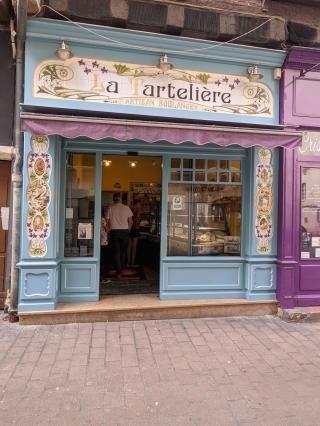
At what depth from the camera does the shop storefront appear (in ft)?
18.4

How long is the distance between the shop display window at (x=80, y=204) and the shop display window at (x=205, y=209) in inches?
51.7

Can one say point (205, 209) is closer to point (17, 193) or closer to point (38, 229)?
point (38, 229)

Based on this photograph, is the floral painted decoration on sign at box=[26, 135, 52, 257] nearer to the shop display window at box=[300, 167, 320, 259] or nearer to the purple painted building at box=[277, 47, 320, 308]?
the purple painted building at box=[277, 47, 320, 308]

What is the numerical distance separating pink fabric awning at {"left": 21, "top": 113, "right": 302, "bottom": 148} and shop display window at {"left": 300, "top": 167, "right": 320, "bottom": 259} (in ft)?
3.31

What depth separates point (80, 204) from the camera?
6.33 metres

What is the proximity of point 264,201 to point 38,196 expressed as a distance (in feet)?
11.9

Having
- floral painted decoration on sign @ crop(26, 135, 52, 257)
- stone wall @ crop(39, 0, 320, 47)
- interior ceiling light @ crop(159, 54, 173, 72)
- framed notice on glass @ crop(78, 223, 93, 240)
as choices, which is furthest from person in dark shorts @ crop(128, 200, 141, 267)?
stone wall @ crop(39, 0, 320, 47)

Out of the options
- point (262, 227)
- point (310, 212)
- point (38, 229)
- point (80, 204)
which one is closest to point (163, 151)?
point (80, 204)

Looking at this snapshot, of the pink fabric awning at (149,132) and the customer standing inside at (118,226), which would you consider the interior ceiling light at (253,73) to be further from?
the customer standing inside at (118,226)

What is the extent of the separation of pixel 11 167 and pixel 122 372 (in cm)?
366

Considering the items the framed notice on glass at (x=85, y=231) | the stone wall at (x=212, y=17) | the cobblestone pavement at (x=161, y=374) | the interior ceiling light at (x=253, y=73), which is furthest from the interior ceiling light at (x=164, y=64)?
the cobblestone pavement at (x=161, y=374)

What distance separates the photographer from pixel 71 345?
4.88 metres

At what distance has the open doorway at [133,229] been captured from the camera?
764cm

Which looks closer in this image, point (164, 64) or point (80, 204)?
point (164, 64)
